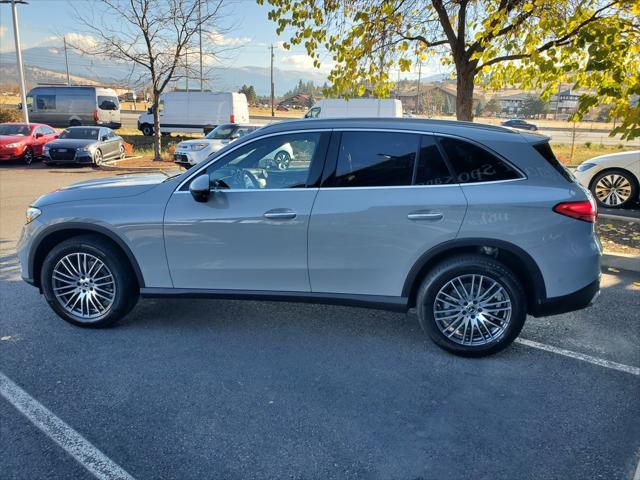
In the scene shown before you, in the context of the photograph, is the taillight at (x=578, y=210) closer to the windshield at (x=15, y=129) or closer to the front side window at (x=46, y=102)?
the windshield at (x=15, y=129)

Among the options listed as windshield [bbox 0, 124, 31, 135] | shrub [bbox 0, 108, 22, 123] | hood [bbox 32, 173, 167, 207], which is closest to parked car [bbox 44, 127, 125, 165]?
windshield [bbox 0, 124, 31, 135]

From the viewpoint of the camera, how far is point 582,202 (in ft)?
11.8

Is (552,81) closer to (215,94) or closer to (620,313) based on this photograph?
(620,313)

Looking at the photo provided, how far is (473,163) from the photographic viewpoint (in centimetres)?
372

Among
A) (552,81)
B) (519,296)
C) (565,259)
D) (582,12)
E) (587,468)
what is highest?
(582,12)

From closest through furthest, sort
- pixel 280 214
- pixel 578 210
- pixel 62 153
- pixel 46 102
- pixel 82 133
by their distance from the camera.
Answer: pixel 578 210, pixel 280 214, pixel 62 153, pixel 82 133, pixel 46 102

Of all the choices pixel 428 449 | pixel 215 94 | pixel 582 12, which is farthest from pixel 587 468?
pixel 215 94

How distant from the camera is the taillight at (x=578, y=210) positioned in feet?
11.7

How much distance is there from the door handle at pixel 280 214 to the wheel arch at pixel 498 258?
38.7 inches

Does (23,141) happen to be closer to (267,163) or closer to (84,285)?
(84,285)

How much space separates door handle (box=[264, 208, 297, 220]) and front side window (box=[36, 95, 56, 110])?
32817mm

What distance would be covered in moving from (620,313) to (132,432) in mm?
4371

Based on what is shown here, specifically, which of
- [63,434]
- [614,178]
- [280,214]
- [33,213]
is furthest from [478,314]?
[614,178]

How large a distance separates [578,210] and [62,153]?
55.6 feet
